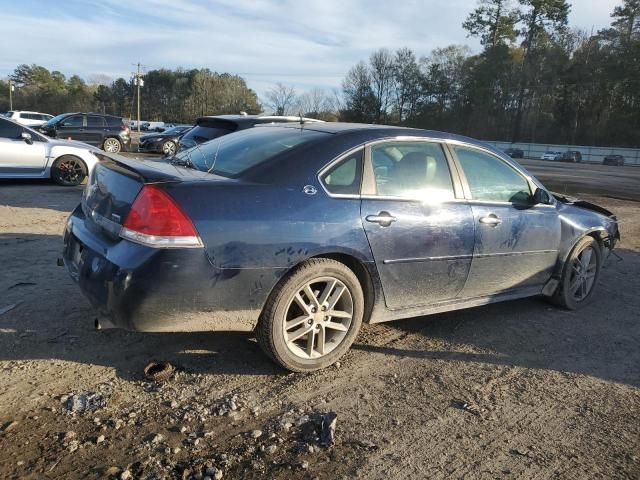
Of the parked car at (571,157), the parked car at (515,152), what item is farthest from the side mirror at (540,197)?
the parked car at (515,152)

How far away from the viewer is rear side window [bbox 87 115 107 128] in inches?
802

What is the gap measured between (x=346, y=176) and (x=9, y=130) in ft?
29.8

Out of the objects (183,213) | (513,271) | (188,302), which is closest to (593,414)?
(513,271)

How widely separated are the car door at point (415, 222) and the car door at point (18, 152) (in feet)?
29.2

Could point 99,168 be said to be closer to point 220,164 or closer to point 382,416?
point 220,164

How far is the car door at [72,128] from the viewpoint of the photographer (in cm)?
2017

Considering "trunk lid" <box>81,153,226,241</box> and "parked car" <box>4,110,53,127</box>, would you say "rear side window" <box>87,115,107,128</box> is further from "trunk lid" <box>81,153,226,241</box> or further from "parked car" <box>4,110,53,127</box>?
"trunk lid" <box>81,153,226,241</box>

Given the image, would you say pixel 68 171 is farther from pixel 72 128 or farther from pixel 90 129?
pixel 72 128

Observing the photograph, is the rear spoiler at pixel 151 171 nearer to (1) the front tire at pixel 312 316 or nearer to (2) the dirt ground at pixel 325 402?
(1) the front tire at pixel 312 316

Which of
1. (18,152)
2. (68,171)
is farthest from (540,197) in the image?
(18,152)

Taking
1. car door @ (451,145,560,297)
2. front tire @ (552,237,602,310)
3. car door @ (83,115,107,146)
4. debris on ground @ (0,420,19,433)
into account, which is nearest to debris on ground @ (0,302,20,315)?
debris on ground @ (0,420,19,433)

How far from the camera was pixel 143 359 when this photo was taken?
3480 mm

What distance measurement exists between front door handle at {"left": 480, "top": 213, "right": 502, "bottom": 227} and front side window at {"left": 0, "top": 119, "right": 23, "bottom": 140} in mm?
9412

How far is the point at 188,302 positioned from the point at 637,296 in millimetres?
4895
